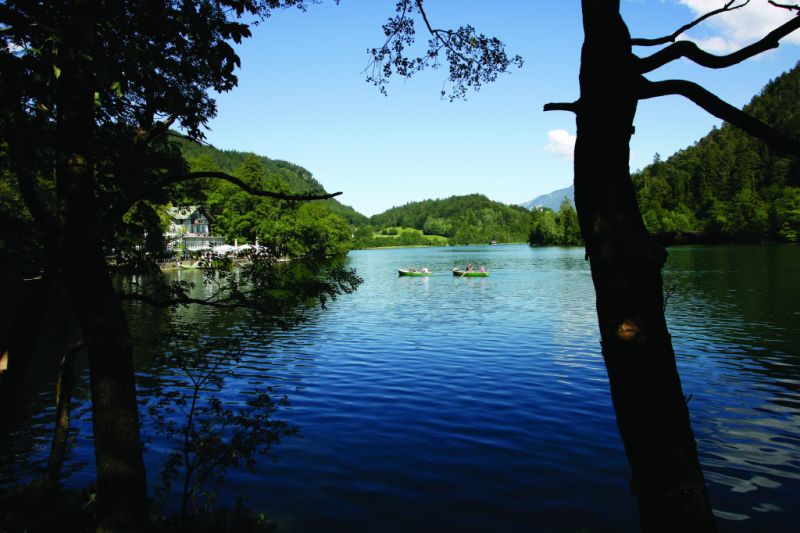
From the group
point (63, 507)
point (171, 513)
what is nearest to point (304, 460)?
point (171, 513)

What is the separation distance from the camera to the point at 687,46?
3.01 metres

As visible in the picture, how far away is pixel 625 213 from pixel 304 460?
9868 mm

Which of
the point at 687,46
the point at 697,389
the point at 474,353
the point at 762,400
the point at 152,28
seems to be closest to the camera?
the point at 687,46

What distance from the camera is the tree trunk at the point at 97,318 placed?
479 centimetres

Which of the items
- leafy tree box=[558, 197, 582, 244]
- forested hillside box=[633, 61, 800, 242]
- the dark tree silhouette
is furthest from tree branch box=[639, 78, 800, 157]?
leafy tree box=[558, 197, 582, 244]

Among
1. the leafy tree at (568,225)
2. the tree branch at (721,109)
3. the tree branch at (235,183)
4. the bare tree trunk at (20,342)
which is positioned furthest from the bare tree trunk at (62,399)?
the leafy tree at (568,225)

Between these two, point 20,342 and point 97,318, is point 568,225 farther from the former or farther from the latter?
point 20,342

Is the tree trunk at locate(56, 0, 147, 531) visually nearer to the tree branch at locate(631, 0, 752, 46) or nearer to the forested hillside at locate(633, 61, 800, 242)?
the tree branch at locate(631, 0, 752, 46)

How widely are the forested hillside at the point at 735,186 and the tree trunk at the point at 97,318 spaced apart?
138m

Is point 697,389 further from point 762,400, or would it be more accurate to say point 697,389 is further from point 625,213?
point 625,213

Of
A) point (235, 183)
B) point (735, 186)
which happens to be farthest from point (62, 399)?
point (735, 186)

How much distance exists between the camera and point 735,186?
154 metres

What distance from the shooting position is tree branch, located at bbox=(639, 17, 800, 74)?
2.71m

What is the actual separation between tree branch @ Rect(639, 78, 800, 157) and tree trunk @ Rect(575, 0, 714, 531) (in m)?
0.13
